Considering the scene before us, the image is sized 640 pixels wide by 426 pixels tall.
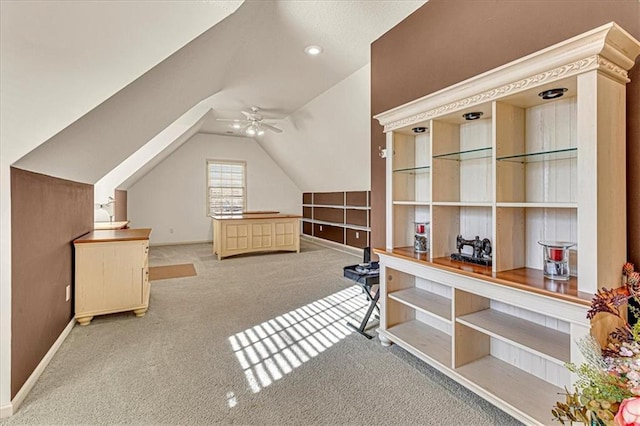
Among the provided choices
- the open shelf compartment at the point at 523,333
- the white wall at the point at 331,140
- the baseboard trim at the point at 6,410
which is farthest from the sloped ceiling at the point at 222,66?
the open shelf compartment at the point at 523,333

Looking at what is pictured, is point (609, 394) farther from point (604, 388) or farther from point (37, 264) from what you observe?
point (37, 264)

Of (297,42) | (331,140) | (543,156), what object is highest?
(297,42)

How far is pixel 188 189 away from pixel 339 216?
3.92 m

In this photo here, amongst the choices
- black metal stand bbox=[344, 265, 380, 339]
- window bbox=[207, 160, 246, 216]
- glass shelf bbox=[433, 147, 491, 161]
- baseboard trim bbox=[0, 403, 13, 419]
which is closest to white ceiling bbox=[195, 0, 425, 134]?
glass shelf bbox=[433, 147, 491, 161]

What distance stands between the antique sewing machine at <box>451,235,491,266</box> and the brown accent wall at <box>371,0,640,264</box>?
65cm

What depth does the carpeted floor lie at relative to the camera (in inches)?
67.4

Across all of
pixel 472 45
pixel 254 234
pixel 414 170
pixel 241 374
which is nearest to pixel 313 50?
pixel 472 45

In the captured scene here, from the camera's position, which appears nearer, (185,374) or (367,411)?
(367,411)

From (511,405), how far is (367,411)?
749 millimetres

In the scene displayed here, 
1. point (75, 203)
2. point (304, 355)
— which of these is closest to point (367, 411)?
point (304, 355)

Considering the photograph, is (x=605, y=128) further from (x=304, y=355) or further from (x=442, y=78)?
(x=304, y=355)

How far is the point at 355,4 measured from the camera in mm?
2592

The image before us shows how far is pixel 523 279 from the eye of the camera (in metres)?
1.63

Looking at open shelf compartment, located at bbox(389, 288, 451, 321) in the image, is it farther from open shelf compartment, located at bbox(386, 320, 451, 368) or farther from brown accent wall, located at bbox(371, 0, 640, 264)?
brown accent wall, located at bbox(371, 0, 640, 264)
